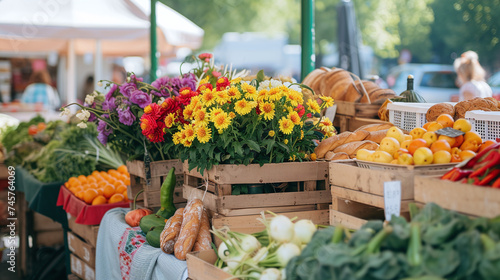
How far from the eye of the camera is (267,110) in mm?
2486

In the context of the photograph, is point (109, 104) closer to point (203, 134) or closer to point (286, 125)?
point (203, 134)

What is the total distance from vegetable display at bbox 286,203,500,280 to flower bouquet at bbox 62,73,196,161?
1650mm

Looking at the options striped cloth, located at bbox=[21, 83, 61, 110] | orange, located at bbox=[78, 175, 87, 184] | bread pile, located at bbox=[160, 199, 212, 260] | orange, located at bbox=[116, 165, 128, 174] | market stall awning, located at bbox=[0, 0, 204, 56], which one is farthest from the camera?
striped cloth, located at bbox=[21, 83, 61, 110]

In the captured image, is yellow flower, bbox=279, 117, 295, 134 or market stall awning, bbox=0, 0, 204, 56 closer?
yellow flower, bbox=279, 117, 295, 134

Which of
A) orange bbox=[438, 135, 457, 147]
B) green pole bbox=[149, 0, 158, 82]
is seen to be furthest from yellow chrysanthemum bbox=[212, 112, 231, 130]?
green pole bbox=[149, 0, 158, 82]

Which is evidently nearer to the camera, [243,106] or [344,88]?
[243,106]

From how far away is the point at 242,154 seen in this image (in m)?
2.50

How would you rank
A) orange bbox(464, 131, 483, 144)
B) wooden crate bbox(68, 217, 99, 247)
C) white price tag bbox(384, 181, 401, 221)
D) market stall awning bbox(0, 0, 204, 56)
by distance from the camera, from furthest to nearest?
market stall awning bbox(0, 0, 204, 56)
wooden crate bbox(68, 217, 99, 247)
orange bbox(464, 131, 483, 144)
white price tag bbox(384, 181, 401, 221)

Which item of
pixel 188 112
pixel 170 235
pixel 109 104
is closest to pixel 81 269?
pixel 109 104

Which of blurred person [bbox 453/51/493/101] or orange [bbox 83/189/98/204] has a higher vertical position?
blurred person [bbox 453/51/493/101]

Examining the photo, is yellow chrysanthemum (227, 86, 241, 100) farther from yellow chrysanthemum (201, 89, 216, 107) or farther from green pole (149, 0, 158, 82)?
green pole (149, 0, 158, 82)

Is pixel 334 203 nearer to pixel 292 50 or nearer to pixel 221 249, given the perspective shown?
pixel 221 249

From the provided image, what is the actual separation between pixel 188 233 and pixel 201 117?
1.81 feet

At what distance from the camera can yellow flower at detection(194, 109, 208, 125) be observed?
2494 mm
